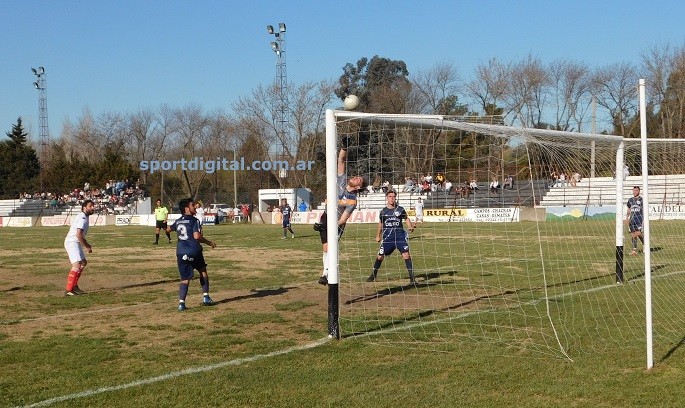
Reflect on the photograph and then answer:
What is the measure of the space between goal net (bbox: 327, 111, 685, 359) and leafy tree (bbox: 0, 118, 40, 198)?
2883 inches

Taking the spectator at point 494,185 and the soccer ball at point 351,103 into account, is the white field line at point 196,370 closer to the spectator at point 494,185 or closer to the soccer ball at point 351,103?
the spectator at point 494,185

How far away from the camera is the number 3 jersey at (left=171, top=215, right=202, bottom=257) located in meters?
11.9

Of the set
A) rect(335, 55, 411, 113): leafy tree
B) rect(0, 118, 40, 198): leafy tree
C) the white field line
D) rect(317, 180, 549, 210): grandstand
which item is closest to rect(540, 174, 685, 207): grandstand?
rect(317, 180, 549, 210): grandstand

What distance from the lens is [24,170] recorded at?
285ft

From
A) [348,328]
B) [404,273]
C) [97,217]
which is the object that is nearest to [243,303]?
[348,328]

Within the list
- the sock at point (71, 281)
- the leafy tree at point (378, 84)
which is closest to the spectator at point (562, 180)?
the sock at point (71, 281)

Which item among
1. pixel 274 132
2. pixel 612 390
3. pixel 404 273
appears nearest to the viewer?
pixel 612 390

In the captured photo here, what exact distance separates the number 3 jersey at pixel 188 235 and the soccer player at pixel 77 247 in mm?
3091

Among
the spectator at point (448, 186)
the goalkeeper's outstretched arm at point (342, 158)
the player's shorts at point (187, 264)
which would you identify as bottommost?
the player's shorts at point (187, 264)

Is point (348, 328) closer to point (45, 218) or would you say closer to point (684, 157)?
point (684, 157)

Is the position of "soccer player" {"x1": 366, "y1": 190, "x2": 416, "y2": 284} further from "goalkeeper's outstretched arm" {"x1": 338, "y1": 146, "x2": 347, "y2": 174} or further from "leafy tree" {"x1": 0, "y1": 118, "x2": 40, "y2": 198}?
"leafy tree" {"x1": 0, "y1": 118, "x2": 40, "y2": 198}

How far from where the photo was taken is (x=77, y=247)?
14.5 metres

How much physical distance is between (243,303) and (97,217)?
5071 cm

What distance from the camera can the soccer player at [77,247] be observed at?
14.1 m
